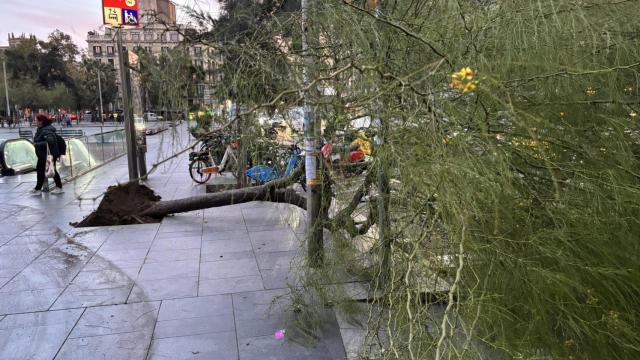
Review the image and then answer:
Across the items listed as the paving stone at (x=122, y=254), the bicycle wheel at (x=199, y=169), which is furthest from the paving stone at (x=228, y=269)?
the bicycle wheel at (x=199, y=169)

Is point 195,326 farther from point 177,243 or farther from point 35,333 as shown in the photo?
point 177,243

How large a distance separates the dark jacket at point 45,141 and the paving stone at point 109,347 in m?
7.97

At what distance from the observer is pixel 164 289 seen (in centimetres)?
502

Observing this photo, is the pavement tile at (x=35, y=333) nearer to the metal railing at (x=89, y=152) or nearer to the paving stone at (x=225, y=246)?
A: the paving stone at (x=225, y=246)

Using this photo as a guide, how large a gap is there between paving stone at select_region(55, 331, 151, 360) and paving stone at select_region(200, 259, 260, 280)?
1398 mm

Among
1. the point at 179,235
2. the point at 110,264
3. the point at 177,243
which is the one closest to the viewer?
the point at 110,264

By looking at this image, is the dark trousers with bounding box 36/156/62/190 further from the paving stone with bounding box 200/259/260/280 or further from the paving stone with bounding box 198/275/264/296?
the paving stone with bounding box 198/275/264/296

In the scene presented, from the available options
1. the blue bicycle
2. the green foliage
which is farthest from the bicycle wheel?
the green foliage

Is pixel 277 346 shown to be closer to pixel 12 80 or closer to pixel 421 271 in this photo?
pixel 421 271

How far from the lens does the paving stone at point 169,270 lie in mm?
5402

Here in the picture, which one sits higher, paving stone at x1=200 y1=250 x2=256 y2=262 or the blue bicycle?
the blue bicycle

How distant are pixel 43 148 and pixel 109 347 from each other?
8.24 m

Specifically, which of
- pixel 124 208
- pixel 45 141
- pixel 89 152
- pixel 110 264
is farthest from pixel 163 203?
pixel 89 152

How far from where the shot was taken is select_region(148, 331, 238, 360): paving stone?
12.2 feet
